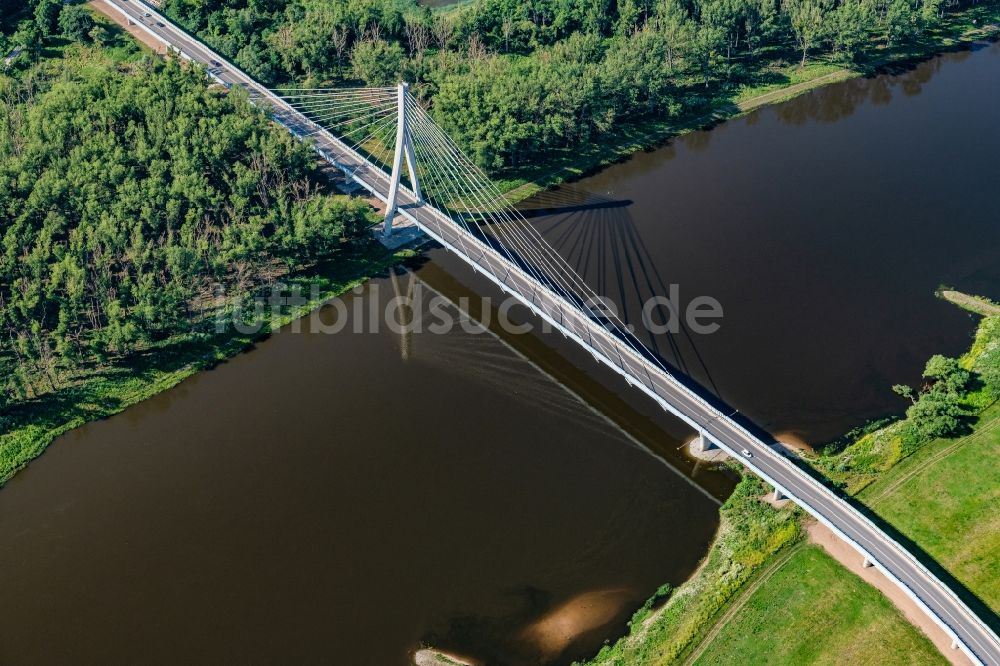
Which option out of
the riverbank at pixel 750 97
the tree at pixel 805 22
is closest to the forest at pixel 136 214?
the riverbank at pixel 750 97

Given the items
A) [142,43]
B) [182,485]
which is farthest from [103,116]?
[182,485]

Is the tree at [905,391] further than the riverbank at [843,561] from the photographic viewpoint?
Yes

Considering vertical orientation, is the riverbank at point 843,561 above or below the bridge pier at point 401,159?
below

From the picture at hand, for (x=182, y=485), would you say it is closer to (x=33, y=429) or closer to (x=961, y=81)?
(x=33, y=429)

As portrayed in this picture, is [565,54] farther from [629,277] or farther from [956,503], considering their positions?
[956,503]

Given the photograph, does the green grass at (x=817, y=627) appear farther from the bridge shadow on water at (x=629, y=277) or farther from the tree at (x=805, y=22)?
the tree at (x=805, y=22)

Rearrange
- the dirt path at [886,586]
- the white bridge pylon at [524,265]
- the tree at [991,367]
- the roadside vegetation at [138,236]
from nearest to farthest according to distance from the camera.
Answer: the dirt path at [886,586] < the white bridge pylon at [524,265] < the tree at [991,367] < the roadside vegetation at [138,236]

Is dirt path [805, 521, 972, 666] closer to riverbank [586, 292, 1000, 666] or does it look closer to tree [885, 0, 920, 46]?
riverbank [586, 292, 1000, 666]
